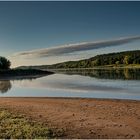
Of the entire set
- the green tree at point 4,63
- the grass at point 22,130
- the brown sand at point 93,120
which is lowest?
the brown sand at point 93,120

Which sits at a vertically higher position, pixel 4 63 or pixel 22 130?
pixel 4 63

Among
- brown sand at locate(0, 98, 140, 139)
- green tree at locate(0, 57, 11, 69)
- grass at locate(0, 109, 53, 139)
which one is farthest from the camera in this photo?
green tree at locate(0, 57, 11, 69)

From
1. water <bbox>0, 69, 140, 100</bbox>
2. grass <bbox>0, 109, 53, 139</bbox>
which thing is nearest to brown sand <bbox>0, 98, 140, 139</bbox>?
grass <bbox>0, 109, 53, 139</bbox>

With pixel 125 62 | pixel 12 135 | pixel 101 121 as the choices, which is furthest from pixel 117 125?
pixel 125 62

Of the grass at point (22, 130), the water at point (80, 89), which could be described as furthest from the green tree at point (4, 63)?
the grass at point (22, 130)

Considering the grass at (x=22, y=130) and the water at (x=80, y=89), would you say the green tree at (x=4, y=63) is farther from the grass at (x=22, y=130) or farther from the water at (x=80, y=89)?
the grass at (x=22, y=130)

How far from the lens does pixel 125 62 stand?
189000 millimetres

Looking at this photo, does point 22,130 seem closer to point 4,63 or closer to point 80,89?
point 80,89

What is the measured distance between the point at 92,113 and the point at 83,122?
8.73ft

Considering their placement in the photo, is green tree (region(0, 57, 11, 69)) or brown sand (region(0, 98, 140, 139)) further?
green tree (region(0, 57, 11, 69))

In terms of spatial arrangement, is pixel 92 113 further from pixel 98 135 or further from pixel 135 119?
pixel 98 135

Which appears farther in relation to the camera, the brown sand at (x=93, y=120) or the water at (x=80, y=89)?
the water at (x=80, y=89)

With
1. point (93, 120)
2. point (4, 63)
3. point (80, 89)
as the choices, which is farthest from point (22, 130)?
point (4, 63)

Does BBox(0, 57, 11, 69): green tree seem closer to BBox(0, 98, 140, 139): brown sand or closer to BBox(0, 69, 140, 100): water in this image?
BBox(0, 69, 140, 100): water
